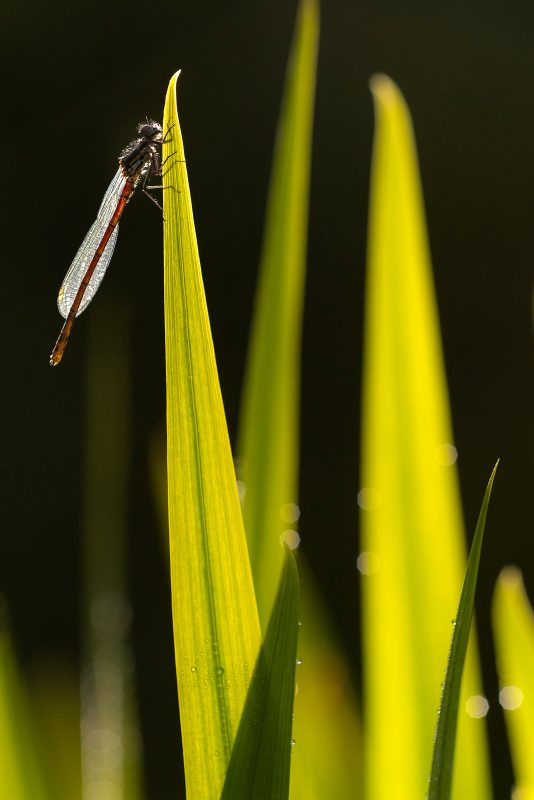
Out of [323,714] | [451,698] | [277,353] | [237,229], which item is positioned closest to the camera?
[451,698]

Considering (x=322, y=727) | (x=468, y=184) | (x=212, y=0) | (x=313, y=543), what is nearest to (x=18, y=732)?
(x=322, y=727)

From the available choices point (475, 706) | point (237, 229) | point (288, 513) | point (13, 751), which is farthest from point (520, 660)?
point (237, 229)

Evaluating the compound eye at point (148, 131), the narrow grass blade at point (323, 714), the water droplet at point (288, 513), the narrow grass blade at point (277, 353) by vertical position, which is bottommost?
the narrow grass blade at point (323, 714)

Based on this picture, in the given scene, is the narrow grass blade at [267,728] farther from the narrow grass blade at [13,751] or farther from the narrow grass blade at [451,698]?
the narrow grass blade at [13,751]

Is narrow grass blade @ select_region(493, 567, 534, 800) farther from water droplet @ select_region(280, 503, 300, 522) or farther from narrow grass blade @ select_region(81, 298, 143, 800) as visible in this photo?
narrow grass blade @ select_region(81, 298, 143, 800)

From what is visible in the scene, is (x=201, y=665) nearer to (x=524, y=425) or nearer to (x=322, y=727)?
(x=322, y=727)

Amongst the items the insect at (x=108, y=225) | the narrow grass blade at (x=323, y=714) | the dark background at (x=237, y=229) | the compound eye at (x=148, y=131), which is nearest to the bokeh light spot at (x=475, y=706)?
the narrow grass blade at (x=323, y=714)

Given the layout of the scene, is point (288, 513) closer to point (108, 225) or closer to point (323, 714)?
point (323, 714)
